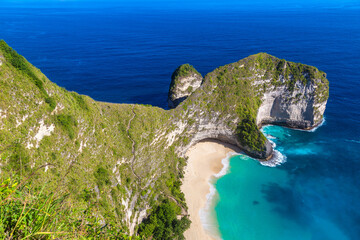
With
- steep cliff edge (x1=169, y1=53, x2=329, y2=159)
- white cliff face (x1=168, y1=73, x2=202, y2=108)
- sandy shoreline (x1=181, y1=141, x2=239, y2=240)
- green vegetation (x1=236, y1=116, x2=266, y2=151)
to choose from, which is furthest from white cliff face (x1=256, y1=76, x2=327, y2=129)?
white cliff face (x1=168, y1=73, x2=202, y2=108)

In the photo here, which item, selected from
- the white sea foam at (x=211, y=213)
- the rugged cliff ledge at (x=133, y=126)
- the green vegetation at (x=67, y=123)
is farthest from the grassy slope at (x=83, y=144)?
the white sea foam at (x=211, y=213)

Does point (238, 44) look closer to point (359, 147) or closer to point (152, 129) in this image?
point (359, 147)

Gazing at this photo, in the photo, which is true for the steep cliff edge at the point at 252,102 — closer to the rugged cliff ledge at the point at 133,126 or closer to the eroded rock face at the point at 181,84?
the rugged cliff ledge at the point at 133,126

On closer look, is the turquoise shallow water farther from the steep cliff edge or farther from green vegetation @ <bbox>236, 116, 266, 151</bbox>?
the steep cliff edge

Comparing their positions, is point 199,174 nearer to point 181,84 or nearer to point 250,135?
point 250,135

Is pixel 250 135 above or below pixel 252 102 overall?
below

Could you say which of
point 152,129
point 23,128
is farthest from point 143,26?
point 23,128

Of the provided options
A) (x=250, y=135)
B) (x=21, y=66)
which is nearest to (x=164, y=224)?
(x=250, y=135)
